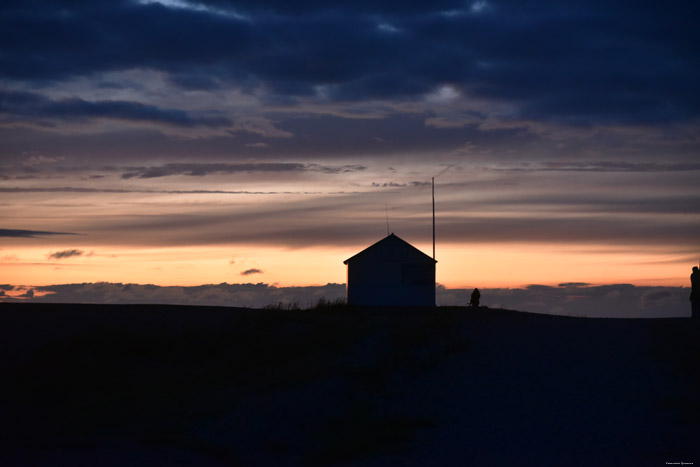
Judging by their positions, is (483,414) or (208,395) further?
(208,395)

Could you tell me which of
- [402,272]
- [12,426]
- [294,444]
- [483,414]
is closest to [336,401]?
[294,444]

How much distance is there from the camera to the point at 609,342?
21.6 meters

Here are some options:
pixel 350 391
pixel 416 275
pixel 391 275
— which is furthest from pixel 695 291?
pixel 350 391

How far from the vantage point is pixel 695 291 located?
27.5 metres

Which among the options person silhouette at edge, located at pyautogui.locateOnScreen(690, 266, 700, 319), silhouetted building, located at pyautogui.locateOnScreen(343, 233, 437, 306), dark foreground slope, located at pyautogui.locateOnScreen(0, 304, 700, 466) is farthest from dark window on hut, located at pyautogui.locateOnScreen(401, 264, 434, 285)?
person silhouette at edge, located at pyautogui.locateOnScreen(690, 266, 700, 319)

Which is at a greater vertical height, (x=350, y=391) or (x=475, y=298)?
(x=475, y=298)

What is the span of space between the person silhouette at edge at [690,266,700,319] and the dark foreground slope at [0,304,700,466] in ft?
12.3

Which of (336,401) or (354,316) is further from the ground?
(354,316)

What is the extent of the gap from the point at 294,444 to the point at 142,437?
3.22 meters

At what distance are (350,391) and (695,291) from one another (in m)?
15.1

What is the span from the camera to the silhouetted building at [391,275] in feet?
125

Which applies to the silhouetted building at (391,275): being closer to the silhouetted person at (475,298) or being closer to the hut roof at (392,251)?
the hut roof at (392,251)

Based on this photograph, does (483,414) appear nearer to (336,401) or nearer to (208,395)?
(336,401)

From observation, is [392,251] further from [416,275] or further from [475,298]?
[475,298]
